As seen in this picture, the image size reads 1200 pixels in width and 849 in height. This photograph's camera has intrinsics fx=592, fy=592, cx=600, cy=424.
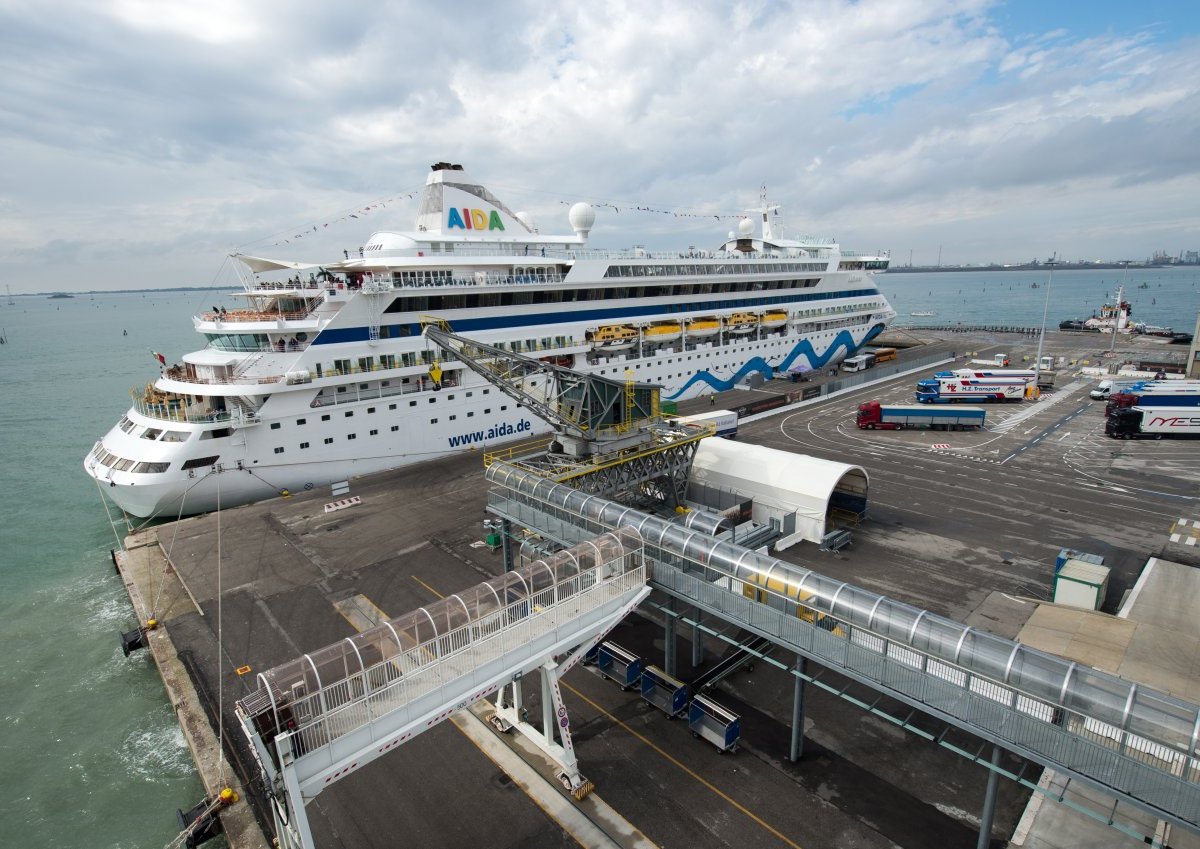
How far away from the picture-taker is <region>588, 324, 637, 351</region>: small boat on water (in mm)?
44344

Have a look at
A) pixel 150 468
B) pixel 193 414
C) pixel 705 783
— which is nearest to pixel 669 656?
pixel 705 783

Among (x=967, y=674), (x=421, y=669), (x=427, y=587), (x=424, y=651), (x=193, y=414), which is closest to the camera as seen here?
(x=967, y=674)

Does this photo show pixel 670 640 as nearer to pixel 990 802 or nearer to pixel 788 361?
pixel 990 802

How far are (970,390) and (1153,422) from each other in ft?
41.6

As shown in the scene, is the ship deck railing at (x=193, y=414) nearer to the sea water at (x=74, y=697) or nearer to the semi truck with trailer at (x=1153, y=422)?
the sea water at (x=74, y=697)

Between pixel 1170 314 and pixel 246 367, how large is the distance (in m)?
192

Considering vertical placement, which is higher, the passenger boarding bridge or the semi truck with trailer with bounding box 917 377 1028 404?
the passenger boarding bridge

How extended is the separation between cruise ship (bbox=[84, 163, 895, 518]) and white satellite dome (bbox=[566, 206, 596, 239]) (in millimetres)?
111

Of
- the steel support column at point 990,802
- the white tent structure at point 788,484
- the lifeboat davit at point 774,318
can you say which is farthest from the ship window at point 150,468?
the lifeboat davit at point 774,318

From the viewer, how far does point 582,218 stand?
144 ft

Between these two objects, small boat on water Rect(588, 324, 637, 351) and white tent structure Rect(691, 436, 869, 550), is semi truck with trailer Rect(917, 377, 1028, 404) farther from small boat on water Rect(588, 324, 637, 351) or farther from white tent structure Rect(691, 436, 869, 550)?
white tent structure Rect(691, 436, 869, 550)

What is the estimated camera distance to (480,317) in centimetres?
3878

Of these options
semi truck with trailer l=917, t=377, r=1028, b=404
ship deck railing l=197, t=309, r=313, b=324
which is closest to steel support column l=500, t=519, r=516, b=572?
ship deck railing l=197, t=309, r=313, b=324

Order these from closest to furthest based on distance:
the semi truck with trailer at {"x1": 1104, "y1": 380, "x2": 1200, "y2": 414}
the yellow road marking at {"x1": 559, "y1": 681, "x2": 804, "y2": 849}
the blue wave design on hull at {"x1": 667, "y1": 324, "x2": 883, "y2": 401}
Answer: the yellow road marking at {"x1": 559, "y1": 681, "x2": 804, "y2": 849} < the semi truck with trailer at {"x1": 1104, "y1": 380, "x2": 1200, "y2": 414} < the blue wave design on hull at {"x1": 667, "y1": 324, "x2": 883, "y2": 401}
